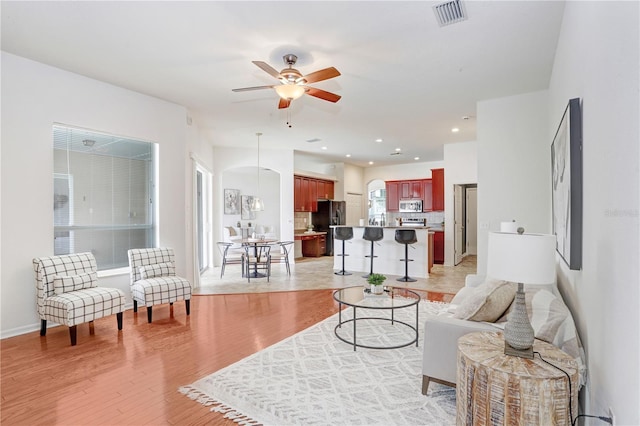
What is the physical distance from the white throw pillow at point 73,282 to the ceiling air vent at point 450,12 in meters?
4.45

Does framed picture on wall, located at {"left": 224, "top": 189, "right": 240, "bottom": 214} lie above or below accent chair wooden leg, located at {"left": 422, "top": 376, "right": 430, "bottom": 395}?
above

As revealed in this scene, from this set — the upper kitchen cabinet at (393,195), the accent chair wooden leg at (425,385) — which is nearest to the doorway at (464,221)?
the upper kitchen cabinet at (393,195)

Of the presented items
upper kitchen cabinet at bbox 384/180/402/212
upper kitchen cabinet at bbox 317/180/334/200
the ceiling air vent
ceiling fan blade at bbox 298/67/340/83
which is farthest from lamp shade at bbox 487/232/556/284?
upper kitchen cabinet at bbox 384/180/402/212

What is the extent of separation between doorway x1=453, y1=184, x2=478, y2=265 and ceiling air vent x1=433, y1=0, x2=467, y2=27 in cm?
556

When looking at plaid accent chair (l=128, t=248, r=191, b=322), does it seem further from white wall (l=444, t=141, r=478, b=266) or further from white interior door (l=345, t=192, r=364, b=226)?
white interior door (l=345, t=192, r=364, b=226)

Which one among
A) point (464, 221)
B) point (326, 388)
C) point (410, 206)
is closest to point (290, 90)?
point (326, 388)

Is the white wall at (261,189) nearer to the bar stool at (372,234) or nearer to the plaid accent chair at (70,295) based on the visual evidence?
the bar stool at (372,234)

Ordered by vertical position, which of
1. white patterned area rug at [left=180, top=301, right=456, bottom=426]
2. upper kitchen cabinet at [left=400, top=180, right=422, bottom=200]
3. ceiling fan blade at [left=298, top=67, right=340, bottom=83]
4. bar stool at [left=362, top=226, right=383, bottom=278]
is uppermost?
ceiling fan blade at [left=298, top=67, right=340, bottom=83]

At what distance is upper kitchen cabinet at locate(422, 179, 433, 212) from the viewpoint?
32.7 feet

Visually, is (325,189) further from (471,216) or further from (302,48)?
(302,48)

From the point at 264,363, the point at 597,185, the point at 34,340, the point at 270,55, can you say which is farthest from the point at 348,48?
the point at 34,340

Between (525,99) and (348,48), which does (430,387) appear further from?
(525,99)

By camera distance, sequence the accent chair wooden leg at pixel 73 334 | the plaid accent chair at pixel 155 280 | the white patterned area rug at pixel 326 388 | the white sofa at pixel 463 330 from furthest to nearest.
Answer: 1. the plaid accent chair at pixel 155 280
2. the accent chair wooden leg at pixel 73 334
3. the white patterned area rug at pixel 326 388
4. the white sofa at pixel 463 330

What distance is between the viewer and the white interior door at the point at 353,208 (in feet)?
35.6
